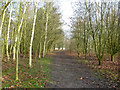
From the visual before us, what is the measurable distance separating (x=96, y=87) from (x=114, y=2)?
10.6 m

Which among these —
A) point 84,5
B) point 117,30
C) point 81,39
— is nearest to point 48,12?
point 84,5

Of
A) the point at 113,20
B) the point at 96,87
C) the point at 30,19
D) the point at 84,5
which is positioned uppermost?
the point at 84,5

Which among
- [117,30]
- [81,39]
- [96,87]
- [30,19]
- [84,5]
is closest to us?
[96,87]

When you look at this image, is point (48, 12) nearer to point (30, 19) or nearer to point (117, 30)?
point (30, 19)

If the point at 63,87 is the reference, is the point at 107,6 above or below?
above

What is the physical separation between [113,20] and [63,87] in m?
10.3

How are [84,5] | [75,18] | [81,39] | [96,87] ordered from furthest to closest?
[81,39] → [75,18] → [84,5] → [96,87]

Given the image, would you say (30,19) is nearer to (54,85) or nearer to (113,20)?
(113,20)

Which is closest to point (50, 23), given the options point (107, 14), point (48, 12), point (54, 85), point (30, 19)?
point (48, 12)

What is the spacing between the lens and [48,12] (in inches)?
691

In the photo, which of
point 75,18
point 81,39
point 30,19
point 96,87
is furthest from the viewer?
point 81,39

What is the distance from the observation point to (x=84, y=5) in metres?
14.5

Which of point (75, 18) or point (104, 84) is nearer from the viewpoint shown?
point (104, 84)

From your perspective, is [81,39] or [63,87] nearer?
[63,87]
